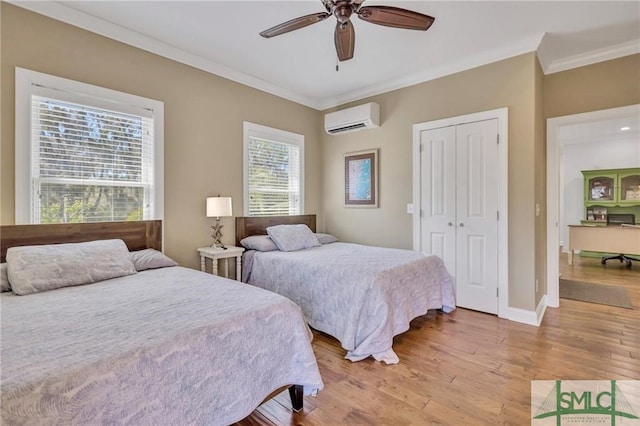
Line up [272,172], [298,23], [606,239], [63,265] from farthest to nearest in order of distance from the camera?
[606,239] → [272,172] → [298,23] → [63,265]

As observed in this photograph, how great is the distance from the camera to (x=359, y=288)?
7.99 ft

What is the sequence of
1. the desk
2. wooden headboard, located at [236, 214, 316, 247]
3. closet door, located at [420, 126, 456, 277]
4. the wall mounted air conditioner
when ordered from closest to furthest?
closet door, located at [420, 126, 456, 277] < wooden headboard, located at [236, 214, 316, 247] < the wall mounted air conditioner < the desk

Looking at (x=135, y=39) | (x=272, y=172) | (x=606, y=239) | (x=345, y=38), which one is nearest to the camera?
(x=345, y=38)

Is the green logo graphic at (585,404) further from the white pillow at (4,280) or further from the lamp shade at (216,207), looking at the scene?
the white pillow at (4,280)

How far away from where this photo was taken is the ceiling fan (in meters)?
1.97

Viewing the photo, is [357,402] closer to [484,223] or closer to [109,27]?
[484,223]

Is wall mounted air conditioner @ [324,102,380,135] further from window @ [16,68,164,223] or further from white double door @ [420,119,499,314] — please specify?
window @ [16,68,164,223]

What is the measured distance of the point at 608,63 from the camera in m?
3.10

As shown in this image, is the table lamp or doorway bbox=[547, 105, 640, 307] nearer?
doorway bbox=[547, 105, 640, 307]

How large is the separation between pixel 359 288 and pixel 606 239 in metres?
6.08

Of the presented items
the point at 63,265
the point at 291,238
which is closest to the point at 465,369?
the point at 291,238

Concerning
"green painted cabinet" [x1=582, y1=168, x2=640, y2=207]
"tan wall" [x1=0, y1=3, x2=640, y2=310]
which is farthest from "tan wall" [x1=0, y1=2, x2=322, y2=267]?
"green painted cabinet" [x1=582, y1=168, x2=640, y2=207]

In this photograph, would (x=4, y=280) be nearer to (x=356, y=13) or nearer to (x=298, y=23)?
(x=298, y=23)

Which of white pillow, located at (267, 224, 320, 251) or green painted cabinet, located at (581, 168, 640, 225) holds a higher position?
green painted cabinet, located at (581, 168, 640, 225)
